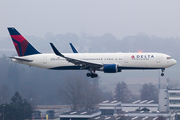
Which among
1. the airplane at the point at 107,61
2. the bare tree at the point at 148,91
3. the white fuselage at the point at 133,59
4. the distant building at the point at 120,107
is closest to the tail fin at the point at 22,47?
the airplane at the point at 107,61

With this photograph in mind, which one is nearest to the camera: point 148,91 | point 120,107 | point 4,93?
point 120,107

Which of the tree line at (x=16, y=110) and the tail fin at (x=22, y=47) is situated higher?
the tail fin at (x=22, y=47)

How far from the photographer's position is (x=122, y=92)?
357 ft

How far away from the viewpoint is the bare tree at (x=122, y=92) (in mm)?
108000

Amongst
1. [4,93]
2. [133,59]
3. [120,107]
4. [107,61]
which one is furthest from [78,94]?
[133,59]

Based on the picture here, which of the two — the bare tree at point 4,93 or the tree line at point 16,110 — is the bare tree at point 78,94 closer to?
the bare tree at point 4,93

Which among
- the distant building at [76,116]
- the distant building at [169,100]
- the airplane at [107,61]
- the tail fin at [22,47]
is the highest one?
the tail fin at [22,47]

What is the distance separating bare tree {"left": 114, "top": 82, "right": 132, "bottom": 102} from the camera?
108m

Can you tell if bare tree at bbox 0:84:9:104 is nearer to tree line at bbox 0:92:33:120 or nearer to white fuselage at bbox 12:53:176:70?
tree line at bbox 0:92:33:120

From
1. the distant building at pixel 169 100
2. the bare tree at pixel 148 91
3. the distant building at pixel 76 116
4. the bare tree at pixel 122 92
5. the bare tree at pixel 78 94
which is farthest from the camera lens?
the bare tree at pixel 148 91

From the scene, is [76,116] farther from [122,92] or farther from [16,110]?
[122,92]

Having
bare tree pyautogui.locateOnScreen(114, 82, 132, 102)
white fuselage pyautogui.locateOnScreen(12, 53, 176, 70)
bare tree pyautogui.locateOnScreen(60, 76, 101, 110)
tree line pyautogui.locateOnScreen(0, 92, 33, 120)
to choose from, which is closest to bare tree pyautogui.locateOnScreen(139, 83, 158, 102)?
bare tree pyautogui.locateOnScreen(114, 82, 132, 102)

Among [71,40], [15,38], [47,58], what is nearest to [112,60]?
[47,58]

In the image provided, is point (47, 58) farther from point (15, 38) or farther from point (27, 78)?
point (27, 78)
